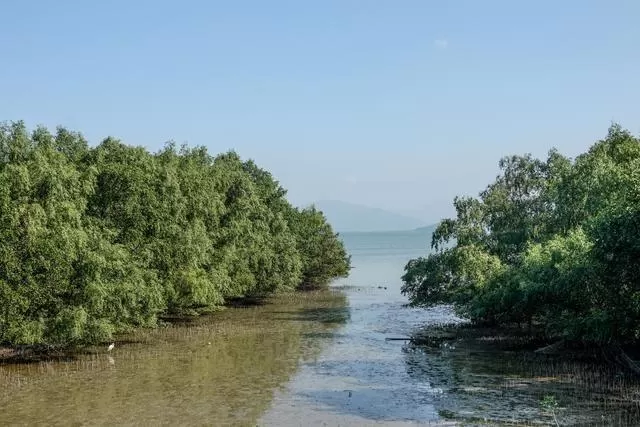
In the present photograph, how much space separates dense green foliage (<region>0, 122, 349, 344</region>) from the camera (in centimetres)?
3284

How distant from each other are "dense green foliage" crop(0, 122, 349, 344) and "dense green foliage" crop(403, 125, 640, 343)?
654 inches

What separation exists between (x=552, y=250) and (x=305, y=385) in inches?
615

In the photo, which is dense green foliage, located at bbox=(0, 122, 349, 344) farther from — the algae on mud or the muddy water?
the muddy water

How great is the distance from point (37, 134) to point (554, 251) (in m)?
32.4

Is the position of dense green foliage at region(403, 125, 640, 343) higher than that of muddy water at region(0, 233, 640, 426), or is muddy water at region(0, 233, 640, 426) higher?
dense green foliage at region(403, 125, 640, 343)

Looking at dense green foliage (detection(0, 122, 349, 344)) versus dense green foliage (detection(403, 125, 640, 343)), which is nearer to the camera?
dense green foliage (detection(403, 125, 640, 343))

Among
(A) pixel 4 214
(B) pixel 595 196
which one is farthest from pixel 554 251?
(A) pixel 4 214

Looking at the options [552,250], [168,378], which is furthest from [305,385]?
[552,250]

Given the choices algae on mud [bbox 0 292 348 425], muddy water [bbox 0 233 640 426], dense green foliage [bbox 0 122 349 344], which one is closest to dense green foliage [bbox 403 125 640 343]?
muddy water [bbox 0 233 640 426]

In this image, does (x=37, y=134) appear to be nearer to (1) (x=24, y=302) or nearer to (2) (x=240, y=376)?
(1) (x=24, y=302)

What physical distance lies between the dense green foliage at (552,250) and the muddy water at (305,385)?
2.83m

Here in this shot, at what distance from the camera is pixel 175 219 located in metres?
45.4

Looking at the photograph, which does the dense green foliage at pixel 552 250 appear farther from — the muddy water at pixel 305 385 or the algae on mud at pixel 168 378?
the algae on mud at pixel 168 378

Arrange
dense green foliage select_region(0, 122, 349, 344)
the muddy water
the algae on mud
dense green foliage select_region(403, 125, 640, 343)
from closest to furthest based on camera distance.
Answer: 1. the muddy water
2. the algae on mud
3. dense green foliage select_region(403, 125, 640, 343)
4. dense green foliage select_region(0, 122, 349, 344)
